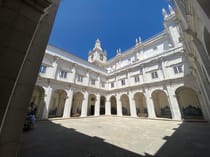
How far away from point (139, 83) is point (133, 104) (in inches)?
154

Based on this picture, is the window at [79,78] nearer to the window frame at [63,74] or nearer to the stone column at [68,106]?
the window frame at [63,74]

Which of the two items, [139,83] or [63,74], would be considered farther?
[139,83]

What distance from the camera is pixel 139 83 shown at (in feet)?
55.1

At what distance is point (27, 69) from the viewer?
2.12 m

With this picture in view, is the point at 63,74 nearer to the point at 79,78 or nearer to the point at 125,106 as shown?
the point at 79,78

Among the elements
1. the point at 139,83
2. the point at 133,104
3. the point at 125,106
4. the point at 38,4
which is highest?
the point at 139,83

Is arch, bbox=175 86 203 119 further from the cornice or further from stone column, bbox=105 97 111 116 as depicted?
the cornice

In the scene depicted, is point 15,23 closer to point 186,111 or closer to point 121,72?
point 121,72

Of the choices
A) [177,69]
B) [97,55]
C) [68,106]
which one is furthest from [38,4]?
[97,55]

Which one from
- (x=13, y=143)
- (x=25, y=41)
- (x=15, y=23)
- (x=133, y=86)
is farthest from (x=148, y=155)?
(x=133, y=86)

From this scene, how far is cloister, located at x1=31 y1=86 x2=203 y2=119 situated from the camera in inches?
514

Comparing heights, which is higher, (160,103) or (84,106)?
(160,103)

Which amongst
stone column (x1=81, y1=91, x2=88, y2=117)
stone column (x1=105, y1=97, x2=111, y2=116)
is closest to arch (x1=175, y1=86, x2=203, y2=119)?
stone column (x1=105, y1=97, x2=111, y2=116)

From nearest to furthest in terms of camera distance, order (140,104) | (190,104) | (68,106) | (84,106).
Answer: (68,106)
(190,104)
(84,106)
(140,104)
